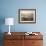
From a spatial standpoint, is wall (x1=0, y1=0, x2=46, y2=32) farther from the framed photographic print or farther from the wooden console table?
the wooden console table

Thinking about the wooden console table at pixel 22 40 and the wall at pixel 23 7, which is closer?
the wooden console table at pixel 22 40

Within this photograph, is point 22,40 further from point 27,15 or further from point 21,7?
point 21,7

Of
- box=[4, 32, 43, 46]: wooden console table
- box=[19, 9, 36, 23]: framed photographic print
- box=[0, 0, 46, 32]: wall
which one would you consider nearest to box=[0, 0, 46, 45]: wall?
box=[0, 0, 46, 32]: wall

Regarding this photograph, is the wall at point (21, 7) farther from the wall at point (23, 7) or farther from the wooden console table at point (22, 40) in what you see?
the wooden console table at point (22, 40)

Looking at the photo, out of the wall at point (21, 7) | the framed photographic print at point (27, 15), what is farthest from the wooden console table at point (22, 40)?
the framed photographic print at point (27, 15)

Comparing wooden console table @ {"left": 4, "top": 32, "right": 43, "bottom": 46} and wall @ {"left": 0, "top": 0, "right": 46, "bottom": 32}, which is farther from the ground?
wall @ {"left": 0, "top": 0, "right": 46, "bottom": 32}

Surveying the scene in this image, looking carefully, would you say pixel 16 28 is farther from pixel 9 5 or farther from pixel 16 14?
pixel 9 5

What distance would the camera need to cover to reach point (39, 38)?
3998mm

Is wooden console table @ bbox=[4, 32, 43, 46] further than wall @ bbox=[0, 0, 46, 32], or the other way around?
wall @ bbox=[0, 0, 46, 32]

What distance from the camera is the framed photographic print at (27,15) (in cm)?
454

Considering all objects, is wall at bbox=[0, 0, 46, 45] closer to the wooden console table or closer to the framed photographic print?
the framed photographic print

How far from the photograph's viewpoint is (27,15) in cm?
455

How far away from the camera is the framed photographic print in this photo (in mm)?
4535

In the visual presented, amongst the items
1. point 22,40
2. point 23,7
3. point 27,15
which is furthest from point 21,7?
point 22,40
